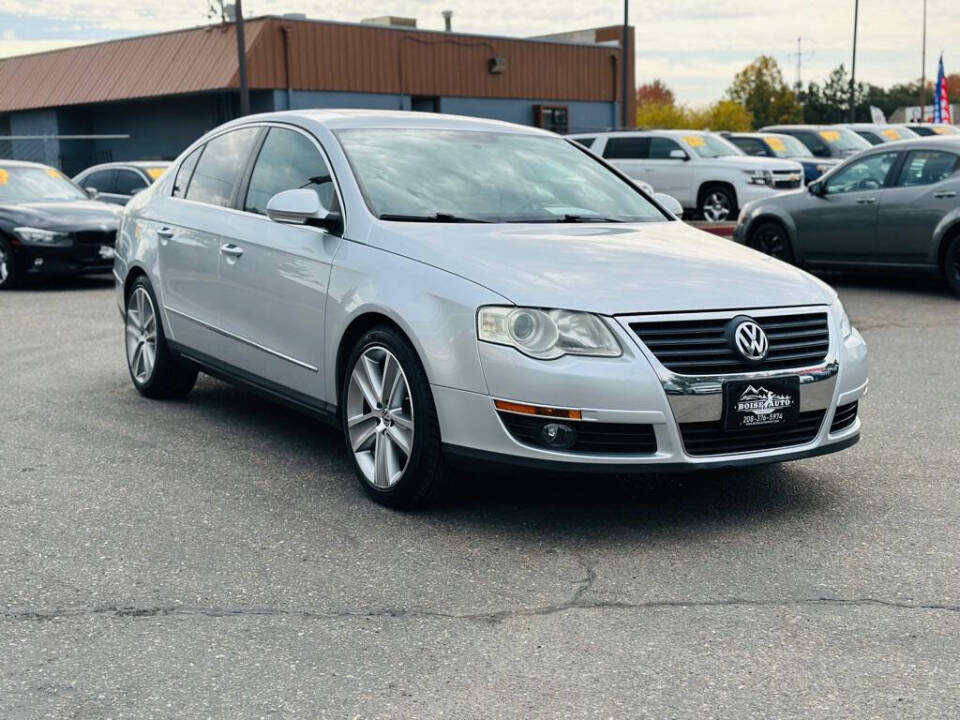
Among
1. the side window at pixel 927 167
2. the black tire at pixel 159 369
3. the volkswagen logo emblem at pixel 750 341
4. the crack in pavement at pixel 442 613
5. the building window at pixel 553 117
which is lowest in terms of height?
the crack in pavement at pixel 442 613

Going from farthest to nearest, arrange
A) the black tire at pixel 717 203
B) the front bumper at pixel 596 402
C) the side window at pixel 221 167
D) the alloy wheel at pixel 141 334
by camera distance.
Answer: the black tire at pixel 717 203
the alloy wheel at pixel 141 334
the side window at pixel 221 167
the front bumper at pixel 596 402

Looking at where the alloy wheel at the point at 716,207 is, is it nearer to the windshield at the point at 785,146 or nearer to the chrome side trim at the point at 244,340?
the windshield at the point at 785,146

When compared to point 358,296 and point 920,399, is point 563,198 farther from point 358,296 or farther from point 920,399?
point 920,399

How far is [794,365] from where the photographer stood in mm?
5152

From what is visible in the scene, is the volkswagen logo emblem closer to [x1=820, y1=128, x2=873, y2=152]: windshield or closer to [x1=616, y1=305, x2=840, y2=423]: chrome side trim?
[x1=616, y1=305, x2=840, y2=423]: chrome side trim

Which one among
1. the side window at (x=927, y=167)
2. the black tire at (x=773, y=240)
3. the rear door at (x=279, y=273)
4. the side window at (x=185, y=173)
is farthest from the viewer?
the black tire at (x=773, y=240)

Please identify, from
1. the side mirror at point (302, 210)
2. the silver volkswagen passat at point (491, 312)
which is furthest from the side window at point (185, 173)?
the side mirror at point (302, 210)

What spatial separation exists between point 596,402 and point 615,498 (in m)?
0.91

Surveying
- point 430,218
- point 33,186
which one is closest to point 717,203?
point 33,186

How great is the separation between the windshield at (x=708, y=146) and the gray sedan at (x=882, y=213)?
9.36 metres

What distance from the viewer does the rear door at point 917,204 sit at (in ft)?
41.9

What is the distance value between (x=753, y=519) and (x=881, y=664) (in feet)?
5.01

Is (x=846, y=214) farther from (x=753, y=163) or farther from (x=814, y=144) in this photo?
(x=814, y=144)

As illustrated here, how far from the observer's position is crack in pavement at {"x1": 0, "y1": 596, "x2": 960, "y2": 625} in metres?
4.18
